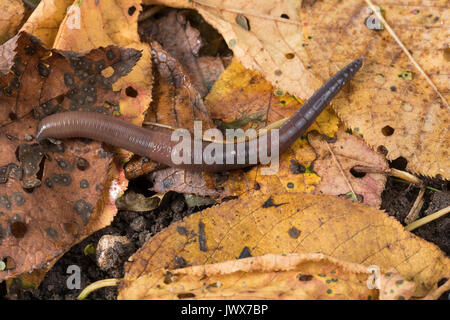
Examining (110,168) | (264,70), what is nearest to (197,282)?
(110,168)

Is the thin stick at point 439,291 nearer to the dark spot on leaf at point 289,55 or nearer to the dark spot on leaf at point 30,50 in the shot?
the dark spot on leaf at point 289,55

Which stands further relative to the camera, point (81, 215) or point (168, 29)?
point (168, 29)

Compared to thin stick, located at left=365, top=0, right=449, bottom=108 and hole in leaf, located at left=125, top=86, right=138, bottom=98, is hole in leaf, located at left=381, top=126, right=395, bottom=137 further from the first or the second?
hole in leaf, located at left=125, top=86, right=138, bottom=98

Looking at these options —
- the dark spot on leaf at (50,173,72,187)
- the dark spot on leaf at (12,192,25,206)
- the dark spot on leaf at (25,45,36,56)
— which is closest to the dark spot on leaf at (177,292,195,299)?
the dark spot on leaf at (50,173,72,187)

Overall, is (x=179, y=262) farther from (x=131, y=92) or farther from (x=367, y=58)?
(x=367, y=58)

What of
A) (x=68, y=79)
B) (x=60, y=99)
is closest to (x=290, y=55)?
(x=68, y=79)

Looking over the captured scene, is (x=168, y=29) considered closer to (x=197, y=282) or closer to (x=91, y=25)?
(x=91, y=25)

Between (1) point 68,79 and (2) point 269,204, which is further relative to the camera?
(1) point 68,79
